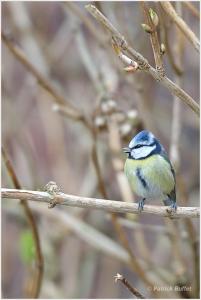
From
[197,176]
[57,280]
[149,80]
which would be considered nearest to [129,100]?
[149,80]

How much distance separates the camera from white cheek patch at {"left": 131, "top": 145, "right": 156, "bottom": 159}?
1.58 metres

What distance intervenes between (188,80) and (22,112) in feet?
3.10

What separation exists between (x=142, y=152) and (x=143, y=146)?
0.04 meters

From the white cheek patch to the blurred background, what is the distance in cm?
24

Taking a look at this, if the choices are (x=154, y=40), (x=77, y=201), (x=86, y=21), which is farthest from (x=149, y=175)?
(x=86, y=21)

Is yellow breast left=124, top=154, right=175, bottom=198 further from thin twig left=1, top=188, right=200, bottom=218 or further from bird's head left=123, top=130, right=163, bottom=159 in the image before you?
thin twig left=1, top=188, right=200, bottom=218

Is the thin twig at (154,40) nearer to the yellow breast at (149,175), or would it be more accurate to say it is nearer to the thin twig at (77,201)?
the thin twig at (77,201)

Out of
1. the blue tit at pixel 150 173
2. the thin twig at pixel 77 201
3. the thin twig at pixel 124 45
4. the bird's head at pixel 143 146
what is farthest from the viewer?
the blue tit at pixel 150 173

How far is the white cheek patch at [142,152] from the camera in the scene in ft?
5.20

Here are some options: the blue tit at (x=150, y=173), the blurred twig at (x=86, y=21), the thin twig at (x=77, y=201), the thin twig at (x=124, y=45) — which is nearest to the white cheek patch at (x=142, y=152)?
the blue tit at (x=150, y=173)

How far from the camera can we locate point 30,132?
333cm

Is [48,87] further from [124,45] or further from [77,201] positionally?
[124,45]

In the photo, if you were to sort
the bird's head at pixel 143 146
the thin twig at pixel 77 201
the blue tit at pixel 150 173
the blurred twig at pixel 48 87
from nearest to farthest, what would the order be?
1. the thin twig at pixel 77 201
2. the bird's head at pixel 143 146
3. the blue tit at pixel 150 173
4. the blurred twig at pixel 48 87

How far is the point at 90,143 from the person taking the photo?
2500 mm
